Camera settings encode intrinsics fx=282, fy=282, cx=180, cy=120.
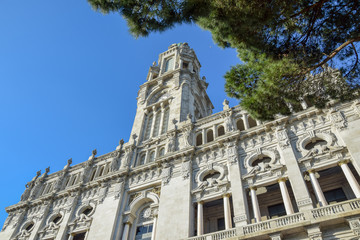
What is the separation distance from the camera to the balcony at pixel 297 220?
14.7 meters

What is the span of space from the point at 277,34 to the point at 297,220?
10157mm

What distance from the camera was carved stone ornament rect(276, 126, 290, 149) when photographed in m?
20.6

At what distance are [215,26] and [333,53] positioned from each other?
554 centimetres

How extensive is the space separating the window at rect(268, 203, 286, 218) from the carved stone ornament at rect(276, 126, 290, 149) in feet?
13.8

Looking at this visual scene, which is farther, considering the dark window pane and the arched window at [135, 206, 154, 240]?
the arched window at [135, 206, 154, 240]

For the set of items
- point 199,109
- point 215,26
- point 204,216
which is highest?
point 199,109

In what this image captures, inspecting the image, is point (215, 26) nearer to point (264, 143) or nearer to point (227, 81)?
point (227, 81)

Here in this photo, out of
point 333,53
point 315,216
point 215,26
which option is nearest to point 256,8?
point 215,26

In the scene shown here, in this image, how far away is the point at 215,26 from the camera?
1330cm

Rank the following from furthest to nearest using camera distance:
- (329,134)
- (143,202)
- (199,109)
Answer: (199,109) < (143,202) < (329,134)

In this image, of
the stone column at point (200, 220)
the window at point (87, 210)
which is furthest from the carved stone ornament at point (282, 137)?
the window at point (87, 210)

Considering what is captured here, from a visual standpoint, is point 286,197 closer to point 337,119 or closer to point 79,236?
point 337,119

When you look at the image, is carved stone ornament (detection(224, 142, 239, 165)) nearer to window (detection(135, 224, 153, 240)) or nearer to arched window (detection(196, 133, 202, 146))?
arched window (detection(196, 133, 202, 146))

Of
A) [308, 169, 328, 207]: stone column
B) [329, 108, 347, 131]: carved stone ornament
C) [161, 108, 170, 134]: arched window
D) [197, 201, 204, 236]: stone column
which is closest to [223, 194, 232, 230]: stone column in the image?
[197, 201, 204, 236]: stone column
